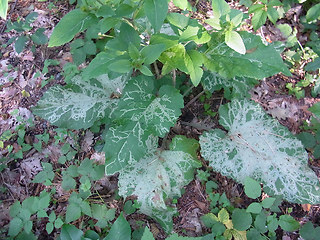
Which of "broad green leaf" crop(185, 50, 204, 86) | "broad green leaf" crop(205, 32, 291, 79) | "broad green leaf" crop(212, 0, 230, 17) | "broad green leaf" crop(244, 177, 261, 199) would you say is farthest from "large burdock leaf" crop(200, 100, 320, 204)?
"broad green leaf" crop(212, 0, 230, 17)

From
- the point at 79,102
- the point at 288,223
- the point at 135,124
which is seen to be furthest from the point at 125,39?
the point at 288,223

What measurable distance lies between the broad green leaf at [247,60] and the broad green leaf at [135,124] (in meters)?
0.48

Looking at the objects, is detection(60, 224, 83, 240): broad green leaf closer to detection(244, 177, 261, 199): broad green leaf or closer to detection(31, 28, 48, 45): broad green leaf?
detection(244, 177, 261, 199): broad green leaf

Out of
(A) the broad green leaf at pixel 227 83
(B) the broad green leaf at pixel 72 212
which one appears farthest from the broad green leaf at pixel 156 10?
(B) the broad green leaf at pixel 72 212

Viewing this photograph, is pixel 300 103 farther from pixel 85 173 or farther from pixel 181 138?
pixel 85 173

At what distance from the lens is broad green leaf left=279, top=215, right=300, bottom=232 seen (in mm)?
2689

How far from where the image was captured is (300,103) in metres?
3.51

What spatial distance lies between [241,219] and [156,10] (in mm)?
2050

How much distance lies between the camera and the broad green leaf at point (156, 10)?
1.88m

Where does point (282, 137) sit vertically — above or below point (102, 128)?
above

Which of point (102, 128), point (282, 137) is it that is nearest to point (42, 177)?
point (102, 128)

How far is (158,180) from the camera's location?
9.09 ft

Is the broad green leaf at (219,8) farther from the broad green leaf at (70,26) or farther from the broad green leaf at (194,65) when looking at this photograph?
the broad green leaf at (70,26)

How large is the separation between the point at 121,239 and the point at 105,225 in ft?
1.80
